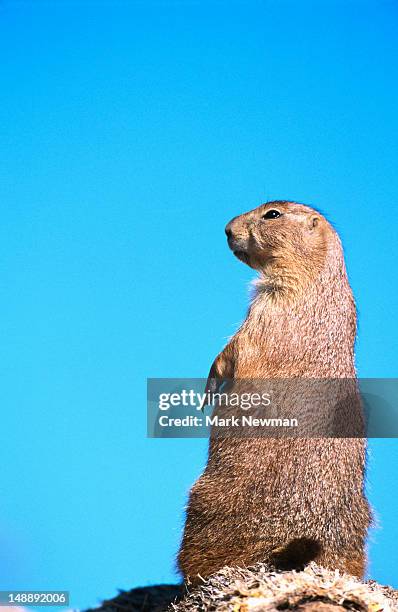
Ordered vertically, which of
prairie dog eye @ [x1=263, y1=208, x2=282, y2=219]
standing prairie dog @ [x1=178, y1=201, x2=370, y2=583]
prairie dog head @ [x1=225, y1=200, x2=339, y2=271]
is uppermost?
prairie dog eye @ [x1=263, y1=208, x2=282, y2=219]

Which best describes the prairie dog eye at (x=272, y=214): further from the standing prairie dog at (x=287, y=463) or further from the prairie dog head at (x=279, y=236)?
the standing prairie dog at (x=287, y=463)

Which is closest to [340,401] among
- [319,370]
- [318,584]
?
[319,370]

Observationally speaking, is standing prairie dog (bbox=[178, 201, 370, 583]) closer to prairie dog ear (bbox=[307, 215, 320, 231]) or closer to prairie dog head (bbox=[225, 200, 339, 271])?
prairie dog head (bbox=[225, 200, 339, 271])

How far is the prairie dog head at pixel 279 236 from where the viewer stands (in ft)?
14.6

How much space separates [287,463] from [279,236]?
1361 mm

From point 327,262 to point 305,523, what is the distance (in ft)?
4.93

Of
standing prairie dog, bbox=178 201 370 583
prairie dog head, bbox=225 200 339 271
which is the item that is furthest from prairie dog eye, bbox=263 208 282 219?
standing prairie dog, bbox=178 201 370 583

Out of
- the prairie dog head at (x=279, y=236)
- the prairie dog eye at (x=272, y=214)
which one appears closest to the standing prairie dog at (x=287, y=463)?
the prairie dog head at (x=279, y=236)

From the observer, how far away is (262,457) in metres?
3.86

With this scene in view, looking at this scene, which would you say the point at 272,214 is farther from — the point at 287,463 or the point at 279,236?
the point at 287,463

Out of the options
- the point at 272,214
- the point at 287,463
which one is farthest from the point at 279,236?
the point at 287,463

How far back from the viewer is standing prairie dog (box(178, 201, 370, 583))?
374 centimetres

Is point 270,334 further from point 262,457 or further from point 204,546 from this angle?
point 204,546

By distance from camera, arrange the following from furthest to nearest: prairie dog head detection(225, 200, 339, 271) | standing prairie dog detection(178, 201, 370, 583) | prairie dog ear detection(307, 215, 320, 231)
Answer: prairie dog ear detection(307, 215, 320, 231), prairie dog head detection(225, 200, 339, 271), standing prairie dog detection(178, 201, 370, 583)
